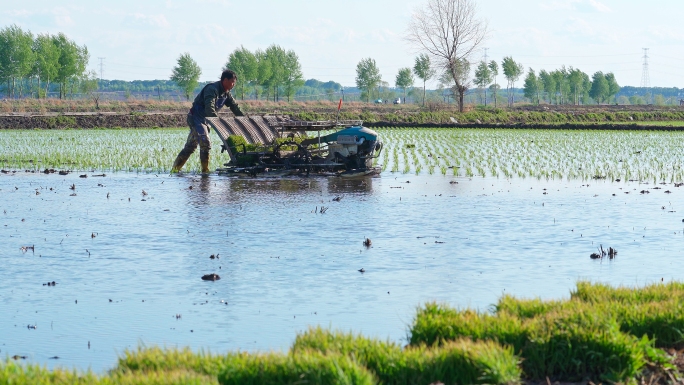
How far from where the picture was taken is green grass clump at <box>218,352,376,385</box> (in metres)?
5.38

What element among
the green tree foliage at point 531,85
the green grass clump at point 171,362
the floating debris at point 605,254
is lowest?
the floating debris at point 605,254

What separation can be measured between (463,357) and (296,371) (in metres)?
1.04

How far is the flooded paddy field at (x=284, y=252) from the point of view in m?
7.89

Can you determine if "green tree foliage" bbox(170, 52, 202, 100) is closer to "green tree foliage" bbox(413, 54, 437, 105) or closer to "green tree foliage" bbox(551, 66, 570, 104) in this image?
"green tree foliage" bbox(413, 54, 437, 105)

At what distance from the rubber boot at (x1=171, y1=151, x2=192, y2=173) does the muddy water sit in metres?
3.36

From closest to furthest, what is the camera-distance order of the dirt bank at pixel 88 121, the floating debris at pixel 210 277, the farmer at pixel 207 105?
1. the floating debris at pixel 210 277
2. the farmer at pixel 207 105
3. the dirt bank at pixel 88 121

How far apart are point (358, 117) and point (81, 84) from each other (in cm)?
5881

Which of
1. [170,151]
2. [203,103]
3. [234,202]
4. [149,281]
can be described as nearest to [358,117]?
[170,151]

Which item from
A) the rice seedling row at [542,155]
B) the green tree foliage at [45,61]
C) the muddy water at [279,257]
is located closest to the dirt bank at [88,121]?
the rice seedling row at [542,155]

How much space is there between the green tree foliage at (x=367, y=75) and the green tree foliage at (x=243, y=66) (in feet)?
64.3

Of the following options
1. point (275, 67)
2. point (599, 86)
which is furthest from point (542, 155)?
point (599, 86)

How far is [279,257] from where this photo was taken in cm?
1098

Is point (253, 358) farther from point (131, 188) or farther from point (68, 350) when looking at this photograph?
point (131, 188)

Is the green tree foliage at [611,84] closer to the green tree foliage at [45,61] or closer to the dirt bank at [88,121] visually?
the green tree foliage at [45,61]
